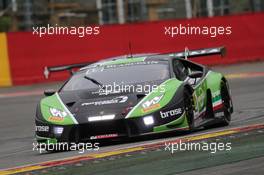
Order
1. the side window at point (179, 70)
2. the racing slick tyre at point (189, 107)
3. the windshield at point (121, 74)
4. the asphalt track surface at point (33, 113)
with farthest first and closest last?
1. the side window at point (179, 70)
2. the windshield at point (121, 74)
3. the racing slick tyre at point (189, 107)
4. the asphalt track surface at point (33, 113)

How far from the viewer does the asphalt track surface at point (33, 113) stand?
32.2 ft

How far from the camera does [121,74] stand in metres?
11.1

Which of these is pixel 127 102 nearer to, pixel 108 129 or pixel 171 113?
pixel 108 129

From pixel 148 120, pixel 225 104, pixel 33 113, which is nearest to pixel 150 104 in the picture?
pixel 148 120

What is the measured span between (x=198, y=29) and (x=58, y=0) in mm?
11511

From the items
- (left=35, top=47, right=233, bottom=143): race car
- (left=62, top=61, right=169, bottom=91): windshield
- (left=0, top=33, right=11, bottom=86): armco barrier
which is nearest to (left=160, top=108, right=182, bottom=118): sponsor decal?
(left=35, top=47, right=233, bottom=143): race car

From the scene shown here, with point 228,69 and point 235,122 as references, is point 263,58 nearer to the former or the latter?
point 228,69

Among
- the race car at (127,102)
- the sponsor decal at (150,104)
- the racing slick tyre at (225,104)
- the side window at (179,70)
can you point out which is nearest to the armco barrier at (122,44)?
the racing slick tyre at (225,104)

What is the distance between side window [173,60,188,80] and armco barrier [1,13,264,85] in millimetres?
14504

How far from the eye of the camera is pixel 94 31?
2638 centimetres

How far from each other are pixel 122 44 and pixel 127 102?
1666 centimetres

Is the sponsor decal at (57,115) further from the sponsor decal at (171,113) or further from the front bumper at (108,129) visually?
the sponsor decal at (171,113)

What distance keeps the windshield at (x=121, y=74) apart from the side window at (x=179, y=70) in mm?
145

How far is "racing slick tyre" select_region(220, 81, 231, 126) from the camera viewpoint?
12.0 meters
